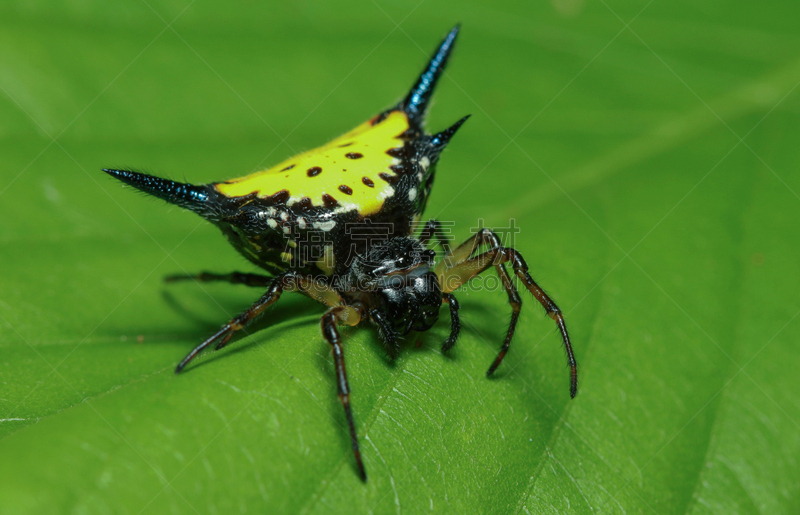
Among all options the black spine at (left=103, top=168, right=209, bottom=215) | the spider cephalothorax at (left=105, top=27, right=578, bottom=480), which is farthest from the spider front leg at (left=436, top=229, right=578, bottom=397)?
the black spine at (left=103, top=168, right=209, bottom=215)

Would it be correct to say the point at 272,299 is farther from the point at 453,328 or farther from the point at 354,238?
the point at 453,328

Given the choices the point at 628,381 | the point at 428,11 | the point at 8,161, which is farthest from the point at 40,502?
the point at 428,11

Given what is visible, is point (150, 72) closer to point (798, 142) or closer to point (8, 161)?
point (8, 161)

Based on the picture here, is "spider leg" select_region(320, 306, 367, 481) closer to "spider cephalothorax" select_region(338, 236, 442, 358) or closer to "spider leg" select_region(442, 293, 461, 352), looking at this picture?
"spider cephalothorax" select_region(338, 236, 442, 358)

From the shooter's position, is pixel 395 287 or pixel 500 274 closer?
pixel 395 287

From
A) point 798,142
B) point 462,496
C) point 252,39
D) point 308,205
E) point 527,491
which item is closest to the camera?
point 462,496

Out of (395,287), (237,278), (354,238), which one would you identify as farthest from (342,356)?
(237,278)
